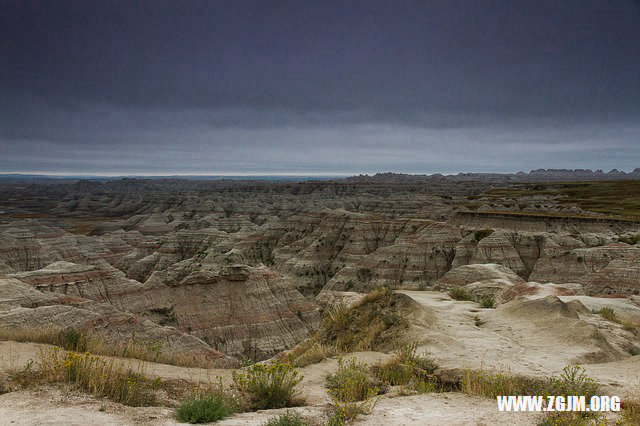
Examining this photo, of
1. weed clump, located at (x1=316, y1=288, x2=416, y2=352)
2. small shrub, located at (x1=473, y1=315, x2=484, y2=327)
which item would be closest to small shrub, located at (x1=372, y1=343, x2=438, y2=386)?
weed clump, located at (x1=316, y1=288, x2=416, y2=352)

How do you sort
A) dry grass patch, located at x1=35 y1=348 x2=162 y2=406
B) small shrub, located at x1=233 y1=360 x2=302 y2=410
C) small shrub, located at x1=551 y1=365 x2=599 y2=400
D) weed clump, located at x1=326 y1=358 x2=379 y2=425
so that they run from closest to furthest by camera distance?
1. weed clump, located at x1=326 y1=358 x2=379 y2=425
2. dry grass patch, located at x1=35 y1=348 x2=162 y2=406
3. small shrub, located at x1=233 y1=360 x2=302 y2=410
4. small shrub, located at x1=551 y1=365 x2=599 y2=400

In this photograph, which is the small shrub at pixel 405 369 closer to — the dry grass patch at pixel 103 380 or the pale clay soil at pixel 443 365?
the pale clay soil at pixel 443 365

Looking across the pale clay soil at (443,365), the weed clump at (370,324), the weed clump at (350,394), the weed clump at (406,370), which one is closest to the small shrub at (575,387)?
the pale clay soil at (443,365)

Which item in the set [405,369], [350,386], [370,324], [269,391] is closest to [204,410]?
[269,391]

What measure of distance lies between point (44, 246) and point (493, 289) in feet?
188

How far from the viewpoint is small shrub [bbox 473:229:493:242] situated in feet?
189

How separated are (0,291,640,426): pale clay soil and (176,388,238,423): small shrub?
14 cm

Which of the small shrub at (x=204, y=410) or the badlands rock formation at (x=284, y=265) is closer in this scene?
the small shrub at (x=204, y=410)

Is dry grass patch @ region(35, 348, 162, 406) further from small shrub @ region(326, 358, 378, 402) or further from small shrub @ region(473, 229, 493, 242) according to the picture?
small shrub @ region(473, 229, 493, 242)

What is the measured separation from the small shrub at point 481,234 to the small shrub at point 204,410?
2208 inches

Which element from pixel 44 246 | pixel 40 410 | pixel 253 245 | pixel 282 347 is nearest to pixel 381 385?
pixel 40 410

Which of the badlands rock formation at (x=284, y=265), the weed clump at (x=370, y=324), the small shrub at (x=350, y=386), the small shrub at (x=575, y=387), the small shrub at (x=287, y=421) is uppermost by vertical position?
the small shrub at (x=287, y=421)

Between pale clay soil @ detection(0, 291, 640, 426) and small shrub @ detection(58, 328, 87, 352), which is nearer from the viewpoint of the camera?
pale clay soil @ detection(0, 291, 640, 426)

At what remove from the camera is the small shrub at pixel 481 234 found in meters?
57.6
